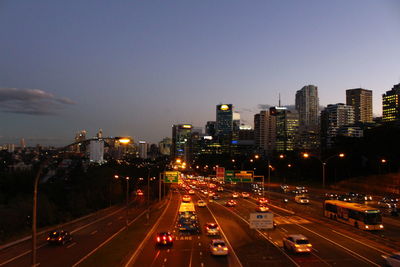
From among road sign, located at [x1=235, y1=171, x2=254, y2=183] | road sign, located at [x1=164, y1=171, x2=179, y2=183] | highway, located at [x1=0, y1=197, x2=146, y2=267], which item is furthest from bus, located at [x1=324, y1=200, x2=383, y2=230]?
highway, located at [x1=0, y1=197, x2=146, y2=267]

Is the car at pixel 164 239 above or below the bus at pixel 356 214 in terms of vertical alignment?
below

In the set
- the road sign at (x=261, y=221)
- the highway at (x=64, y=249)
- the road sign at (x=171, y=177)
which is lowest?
the highway at (x=64, y=249)

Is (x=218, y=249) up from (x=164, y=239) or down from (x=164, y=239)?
up

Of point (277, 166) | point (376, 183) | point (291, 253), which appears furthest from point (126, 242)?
point (277, 166)

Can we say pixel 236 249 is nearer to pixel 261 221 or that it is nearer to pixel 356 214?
pixel 261 221

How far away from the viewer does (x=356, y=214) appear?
133ft

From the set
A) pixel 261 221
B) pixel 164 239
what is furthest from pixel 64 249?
pixel 261 221

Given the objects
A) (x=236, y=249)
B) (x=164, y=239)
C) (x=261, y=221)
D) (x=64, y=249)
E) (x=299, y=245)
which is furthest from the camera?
(x=64, y=249)

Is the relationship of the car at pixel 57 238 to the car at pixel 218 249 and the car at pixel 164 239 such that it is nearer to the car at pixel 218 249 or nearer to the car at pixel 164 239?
the car at pixel 164 239

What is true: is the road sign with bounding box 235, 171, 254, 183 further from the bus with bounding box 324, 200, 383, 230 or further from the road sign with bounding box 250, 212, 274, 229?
the road sign with bounding box 250, 212, 274, 229

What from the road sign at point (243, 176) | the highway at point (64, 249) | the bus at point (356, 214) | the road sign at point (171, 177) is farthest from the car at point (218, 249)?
the road sign at point (243, 176)

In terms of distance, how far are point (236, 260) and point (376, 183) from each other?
7459 centimetres

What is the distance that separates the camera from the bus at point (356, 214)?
127ft

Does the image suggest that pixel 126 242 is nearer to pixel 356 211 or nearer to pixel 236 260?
pixel 236 260
